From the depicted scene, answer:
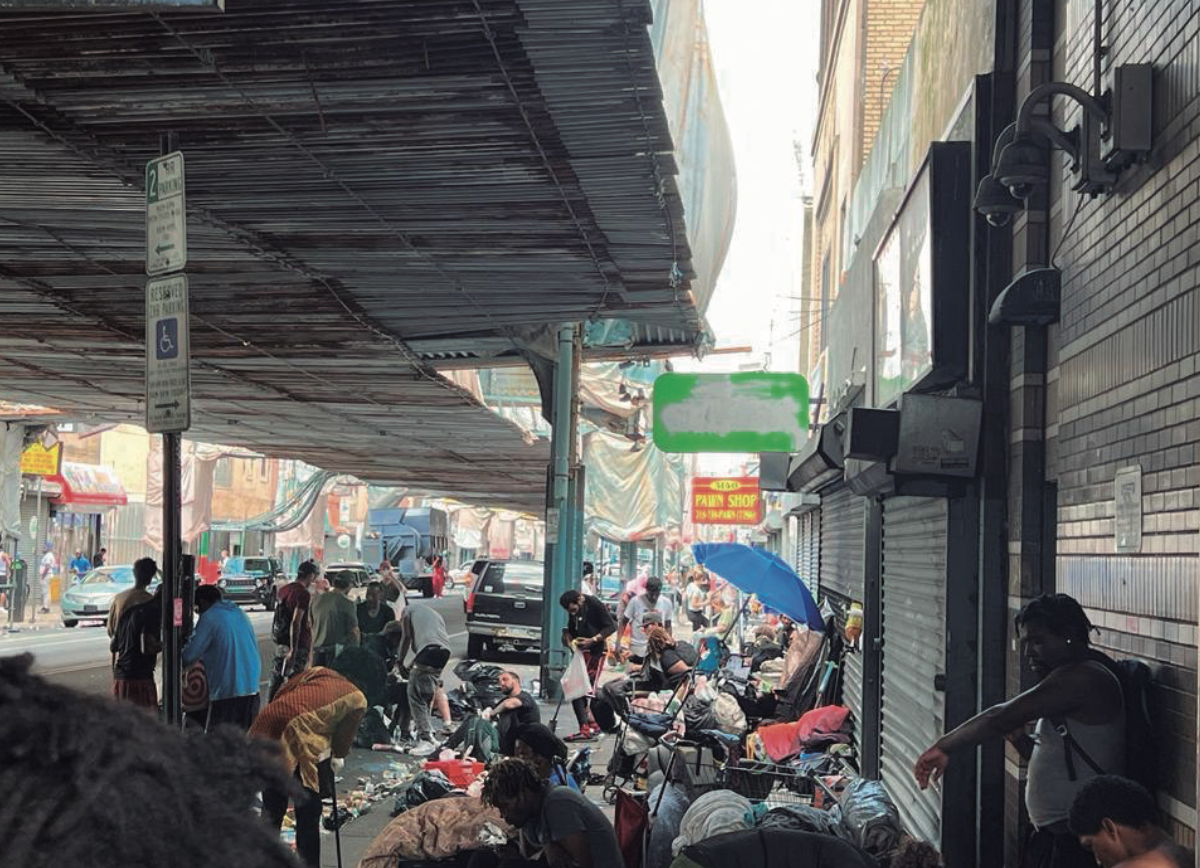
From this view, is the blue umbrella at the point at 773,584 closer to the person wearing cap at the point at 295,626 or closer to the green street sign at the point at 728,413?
the green street sign at the point at 728,413

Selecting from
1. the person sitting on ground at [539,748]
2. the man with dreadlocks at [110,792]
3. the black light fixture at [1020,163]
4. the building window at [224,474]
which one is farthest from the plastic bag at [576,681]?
the building window at [224,474]

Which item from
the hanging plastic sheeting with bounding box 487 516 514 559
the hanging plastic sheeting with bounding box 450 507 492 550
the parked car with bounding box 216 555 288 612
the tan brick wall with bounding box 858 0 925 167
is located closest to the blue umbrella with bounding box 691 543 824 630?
the tan brick wall with bounding box 858 0 925 167

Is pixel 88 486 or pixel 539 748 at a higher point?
pixel 88 486

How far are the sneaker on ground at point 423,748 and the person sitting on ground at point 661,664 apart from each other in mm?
2189

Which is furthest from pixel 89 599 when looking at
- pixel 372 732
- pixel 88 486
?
pixel 372 732

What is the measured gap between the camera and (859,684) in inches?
493

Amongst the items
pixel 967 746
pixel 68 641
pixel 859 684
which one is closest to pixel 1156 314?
pixel 967 746

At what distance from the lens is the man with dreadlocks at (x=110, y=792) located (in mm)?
1080

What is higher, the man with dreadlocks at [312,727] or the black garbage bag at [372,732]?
the man with dreadlocks at [312,727]

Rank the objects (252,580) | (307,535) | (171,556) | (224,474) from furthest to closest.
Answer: (307,535), (224,474), (252,580), (171,556)

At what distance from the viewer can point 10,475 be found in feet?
101

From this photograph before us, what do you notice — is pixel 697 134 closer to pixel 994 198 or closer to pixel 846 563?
pixel 994 198

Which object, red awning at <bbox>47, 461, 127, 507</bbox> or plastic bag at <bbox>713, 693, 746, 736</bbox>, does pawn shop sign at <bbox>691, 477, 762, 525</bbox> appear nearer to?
red awning at <bbox>47, 461, 127, 507</bbox>

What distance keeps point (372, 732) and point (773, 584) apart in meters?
4.46
